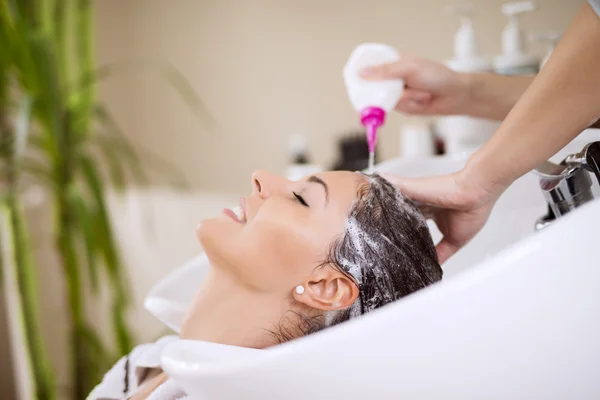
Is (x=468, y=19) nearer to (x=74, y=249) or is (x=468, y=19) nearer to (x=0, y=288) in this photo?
(x=74, y=249)

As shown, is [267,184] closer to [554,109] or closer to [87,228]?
[554,109]

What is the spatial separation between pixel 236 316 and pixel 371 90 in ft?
1.49

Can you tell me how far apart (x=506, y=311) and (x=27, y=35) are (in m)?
1.43

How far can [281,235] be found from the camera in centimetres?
72

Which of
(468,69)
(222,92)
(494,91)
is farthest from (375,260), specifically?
(222,92)

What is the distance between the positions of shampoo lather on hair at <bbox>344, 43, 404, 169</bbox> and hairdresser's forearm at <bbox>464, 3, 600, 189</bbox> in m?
0.24

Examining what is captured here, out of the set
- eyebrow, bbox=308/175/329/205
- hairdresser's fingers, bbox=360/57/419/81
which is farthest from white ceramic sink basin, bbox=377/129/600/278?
eyebrow, bbox=308/175/329/205

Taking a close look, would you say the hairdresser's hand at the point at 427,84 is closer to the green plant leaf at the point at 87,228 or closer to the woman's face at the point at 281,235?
the woman's face at the point at 281,235

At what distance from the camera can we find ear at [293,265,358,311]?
27.9 inches

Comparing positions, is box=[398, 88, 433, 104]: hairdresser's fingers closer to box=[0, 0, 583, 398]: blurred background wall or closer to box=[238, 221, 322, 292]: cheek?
box=[238, 221, 322, 292]: cheek

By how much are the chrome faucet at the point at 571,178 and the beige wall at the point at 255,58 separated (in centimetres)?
75

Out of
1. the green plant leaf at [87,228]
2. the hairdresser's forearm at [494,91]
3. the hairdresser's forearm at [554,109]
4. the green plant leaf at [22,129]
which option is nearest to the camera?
the hairdresser's forearm at [554,109]

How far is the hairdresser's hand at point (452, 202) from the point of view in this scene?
78 centimetres

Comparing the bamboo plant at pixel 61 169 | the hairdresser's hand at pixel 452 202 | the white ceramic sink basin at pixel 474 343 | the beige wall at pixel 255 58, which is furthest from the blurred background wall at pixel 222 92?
the white ceramic sink basin at pixel 474 343
